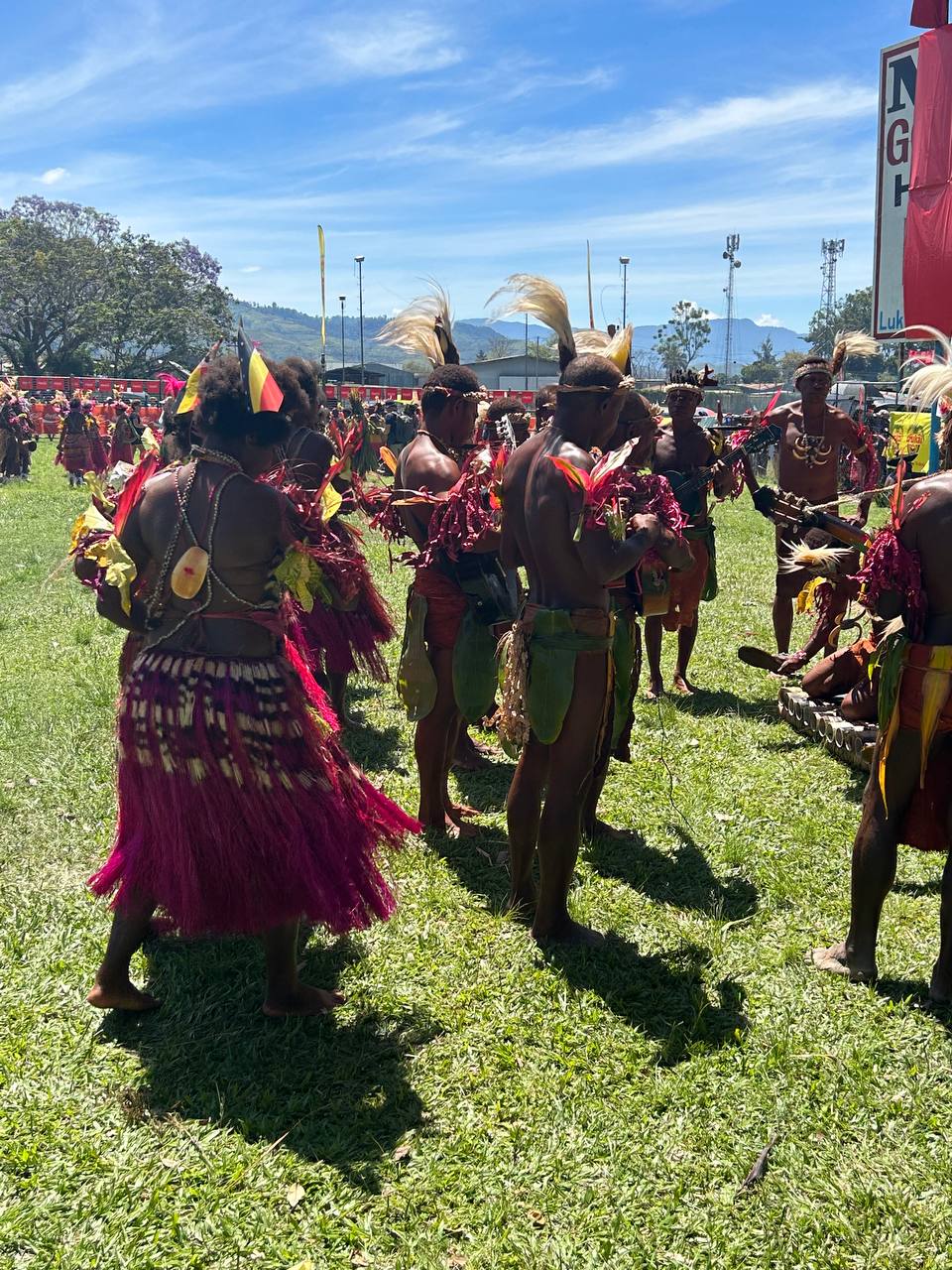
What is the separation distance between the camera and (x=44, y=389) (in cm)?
4612

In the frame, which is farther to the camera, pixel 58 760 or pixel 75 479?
pixel 75 479

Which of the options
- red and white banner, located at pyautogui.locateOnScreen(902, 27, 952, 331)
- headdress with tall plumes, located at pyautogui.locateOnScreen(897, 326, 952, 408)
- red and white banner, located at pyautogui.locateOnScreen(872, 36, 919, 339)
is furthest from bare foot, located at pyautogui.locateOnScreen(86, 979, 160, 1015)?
red and white banner, located at pyautogui.locateOnScreen(872, 36, 919, 339)

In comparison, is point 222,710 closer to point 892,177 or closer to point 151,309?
point 892,177

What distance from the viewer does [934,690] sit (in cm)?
372

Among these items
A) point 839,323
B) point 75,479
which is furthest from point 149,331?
point 839,323

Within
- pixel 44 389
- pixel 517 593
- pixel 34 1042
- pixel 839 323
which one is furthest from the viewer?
pixel 839 323

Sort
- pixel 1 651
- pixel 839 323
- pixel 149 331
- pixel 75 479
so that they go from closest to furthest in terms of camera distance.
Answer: pixel 1 651 < pixel 75 479 < pixel 149 331 < pixel 839 323

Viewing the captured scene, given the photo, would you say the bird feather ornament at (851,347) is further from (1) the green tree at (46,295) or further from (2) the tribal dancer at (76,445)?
(1) the green tree at (46,295)

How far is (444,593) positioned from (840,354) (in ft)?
14.7

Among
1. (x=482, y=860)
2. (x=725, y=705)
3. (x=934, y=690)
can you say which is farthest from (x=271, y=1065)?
(x=725, y=705)

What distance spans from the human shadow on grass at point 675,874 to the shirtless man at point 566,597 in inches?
25.8

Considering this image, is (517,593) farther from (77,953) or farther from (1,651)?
(1,651)

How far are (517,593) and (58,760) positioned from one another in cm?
309

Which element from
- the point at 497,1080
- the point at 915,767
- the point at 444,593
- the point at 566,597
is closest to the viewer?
the point at 497,1080
